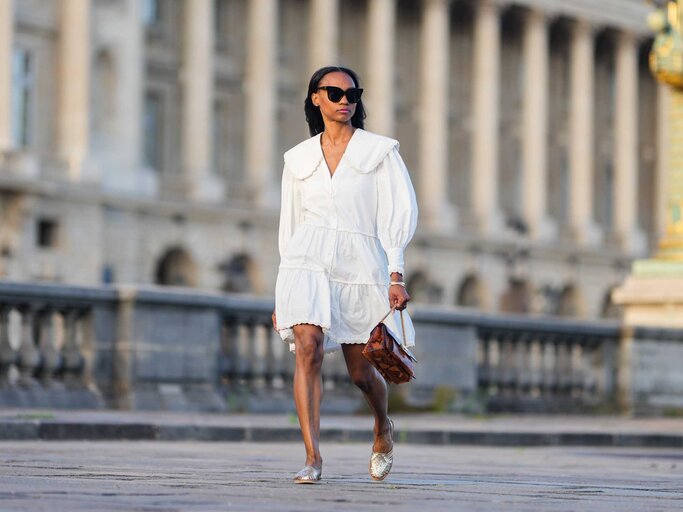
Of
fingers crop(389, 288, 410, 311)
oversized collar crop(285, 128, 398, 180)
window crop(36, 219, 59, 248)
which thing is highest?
window crop(36, 219, 59, 248)

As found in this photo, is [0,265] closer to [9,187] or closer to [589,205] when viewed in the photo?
[9,187]

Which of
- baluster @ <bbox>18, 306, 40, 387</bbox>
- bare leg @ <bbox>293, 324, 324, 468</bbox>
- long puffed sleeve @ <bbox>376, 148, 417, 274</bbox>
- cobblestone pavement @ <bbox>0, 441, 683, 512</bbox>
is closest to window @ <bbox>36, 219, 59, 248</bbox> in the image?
baluster @ <bbox>18, 306, 40, 387</bbox>

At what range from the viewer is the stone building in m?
60.4

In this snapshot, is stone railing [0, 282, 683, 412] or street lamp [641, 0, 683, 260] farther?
street lamp [641, 0, 683, 260]

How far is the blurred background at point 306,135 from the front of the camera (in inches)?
2376

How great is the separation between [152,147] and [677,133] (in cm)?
4087

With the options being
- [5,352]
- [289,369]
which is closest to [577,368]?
[289,369]

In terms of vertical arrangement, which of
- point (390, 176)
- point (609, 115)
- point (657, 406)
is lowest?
point (657, 406)

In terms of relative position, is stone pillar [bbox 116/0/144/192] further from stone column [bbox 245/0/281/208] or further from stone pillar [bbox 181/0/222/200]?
stone column [bbox 245/0/281/208]

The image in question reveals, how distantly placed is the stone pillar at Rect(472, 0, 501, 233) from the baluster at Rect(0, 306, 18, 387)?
5907 centimetres

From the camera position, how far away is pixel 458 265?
76000 mm

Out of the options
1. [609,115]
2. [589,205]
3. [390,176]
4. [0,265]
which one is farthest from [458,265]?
[390,176]

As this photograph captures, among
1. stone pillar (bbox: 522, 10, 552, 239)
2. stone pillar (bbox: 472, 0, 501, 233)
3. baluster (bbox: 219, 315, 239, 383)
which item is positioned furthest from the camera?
stone pillar (bbox: 522, 10, 552, 239)

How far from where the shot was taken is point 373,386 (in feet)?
35.2
